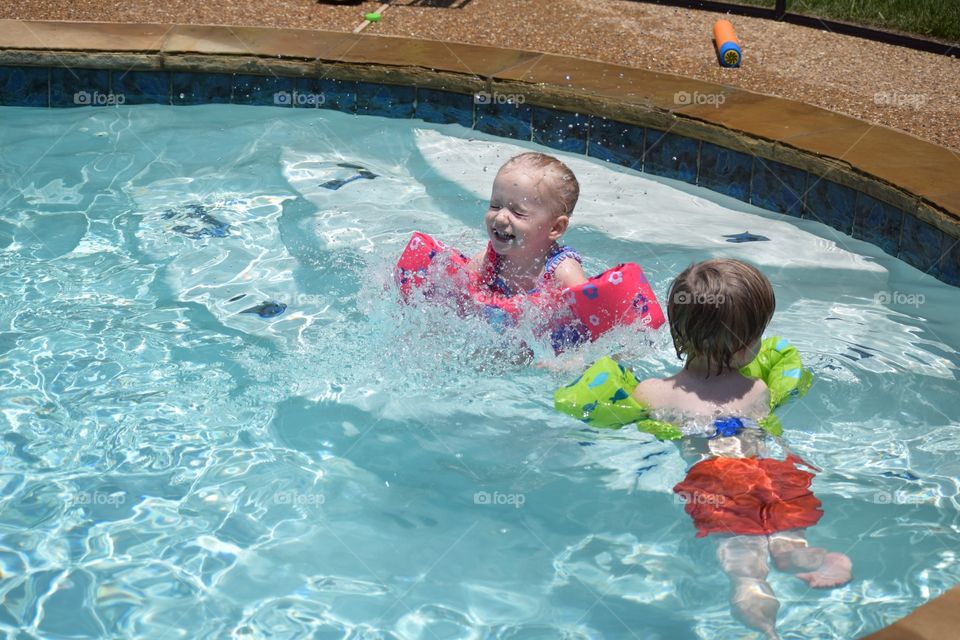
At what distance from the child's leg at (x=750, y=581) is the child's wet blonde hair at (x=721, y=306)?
59cm

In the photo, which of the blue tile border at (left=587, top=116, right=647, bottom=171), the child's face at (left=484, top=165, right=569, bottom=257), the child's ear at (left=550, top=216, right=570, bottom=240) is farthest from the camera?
the blue tile border at (left=587, top=116, right=647, bottom=171)

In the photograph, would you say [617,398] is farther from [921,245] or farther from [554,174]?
[921,245]

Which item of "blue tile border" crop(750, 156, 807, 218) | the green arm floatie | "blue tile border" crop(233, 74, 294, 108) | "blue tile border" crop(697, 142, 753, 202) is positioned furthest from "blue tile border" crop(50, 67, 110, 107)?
the green arm floatie

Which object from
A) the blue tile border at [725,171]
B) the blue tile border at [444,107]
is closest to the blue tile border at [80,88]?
Result: the blue tile border at [444,107]

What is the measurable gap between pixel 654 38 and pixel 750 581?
189 inches

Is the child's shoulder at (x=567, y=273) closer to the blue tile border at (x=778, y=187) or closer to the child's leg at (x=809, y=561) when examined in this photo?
the child's leg at (x=809, y=561)

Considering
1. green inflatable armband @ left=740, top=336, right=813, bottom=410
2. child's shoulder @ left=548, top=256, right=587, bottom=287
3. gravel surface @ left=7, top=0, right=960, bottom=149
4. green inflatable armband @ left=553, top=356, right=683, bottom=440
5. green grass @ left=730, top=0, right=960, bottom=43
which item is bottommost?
green inflatable armband @ left=553, top=356, right=683, bottom=440

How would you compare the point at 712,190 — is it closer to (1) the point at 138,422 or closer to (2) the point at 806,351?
(2) the point at 806,351

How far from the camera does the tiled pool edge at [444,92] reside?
5.59 metres

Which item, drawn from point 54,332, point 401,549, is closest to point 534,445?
point 401,549

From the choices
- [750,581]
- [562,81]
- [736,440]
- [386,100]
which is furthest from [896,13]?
[750,581]

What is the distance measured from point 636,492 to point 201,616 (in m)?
1.42

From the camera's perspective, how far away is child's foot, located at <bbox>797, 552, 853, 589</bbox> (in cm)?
316

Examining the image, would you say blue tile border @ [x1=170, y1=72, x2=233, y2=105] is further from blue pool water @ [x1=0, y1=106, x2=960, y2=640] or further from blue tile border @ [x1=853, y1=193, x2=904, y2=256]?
blue tile border @ [x1=853, y1=193, x2=904, y2=256]
